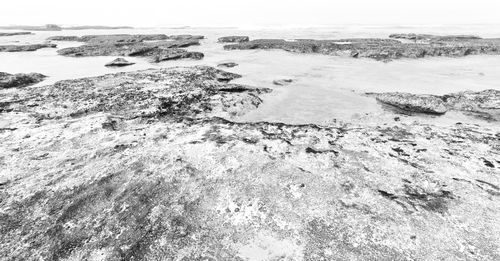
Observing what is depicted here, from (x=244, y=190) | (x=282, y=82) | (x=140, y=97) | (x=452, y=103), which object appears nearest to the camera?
(x=244, y=190)

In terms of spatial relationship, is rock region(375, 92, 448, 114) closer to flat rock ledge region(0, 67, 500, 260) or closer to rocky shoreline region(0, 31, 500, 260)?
rocky shoreline region(0, 31, 500, 260)

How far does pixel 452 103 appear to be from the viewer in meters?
10.5

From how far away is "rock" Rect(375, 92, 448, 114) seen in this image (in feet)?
32.2

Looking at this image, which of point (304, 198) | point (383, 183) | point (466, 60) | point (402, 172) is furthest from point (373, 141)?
point (466, 60)

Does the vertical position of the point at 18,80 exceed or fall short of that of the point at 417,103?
it exceeds it

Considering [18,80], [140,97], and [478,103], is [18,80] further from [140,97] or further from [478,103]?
[478,103]

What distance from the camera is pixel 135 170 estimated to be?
5.86m

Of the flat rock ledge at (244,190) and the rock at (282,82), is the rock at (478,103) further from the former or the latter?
the rock at (282,82)

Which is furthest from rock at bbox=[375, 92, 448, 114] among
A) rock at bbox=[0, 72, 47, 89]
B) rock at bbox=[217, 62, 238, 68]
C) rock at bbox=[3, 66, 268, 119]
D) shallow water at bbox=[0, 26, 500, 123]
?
rock at bbox=[0, 72, 47, 89]

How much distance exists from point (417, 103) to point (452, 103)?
1.54 m

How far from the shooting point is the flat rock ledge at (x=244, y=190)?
165 inches

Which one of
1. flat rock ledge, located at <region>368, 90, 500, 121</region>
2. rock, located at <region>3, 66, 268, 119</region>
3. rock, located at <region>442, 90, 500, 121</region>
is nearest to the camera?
rock, located at <region>442, 90, 500, 121</region>

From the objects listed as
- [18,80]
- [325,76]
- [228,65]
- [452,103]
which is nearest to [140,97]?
[18,80]

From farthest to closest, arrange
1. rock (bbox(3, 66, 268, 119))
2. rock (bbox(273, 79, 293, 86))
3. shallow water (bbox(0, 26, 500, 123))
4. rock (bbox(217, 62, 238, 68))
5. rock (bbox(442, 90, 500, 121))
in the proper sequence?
1. rock (bbox(217, 62, 238, 68))
2. rock (bbox(273, 79, 293, 86))
3. shallow water (bbox(0, 26, 500, 123))
4. rock (bbox(3, 66, 268, 119))
5. rock (bbox(442, 90, 500, 121))
